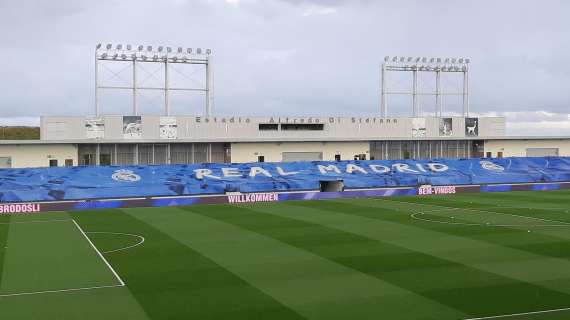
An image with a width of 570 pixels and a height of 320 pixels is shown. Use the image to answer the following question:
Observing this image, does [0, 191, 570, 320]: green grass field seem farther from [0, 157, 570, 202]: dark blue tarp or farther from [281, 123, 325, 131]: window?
[281, 123, 325, 131]: window

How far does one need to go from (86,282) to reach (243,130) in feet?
164

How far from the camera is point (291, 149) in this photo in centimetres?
6719

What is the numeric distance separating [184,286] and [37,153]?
149ft

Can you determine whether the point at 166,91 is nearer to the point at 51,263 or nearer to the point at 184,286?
the point at 51,263

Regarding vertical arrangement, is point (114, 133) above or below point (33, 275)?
above

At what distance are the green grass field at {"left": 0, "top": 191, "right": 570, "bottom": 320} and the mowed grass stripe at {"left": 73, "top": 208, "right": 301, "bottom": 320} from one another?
4 centimetres

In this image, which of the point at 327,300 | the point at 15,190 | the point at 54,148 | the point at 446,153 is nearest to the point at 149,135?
the point at 54,148

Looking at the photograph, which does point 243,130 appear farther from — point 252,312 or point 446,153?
point 252,312

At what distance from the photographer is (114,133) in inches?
2522

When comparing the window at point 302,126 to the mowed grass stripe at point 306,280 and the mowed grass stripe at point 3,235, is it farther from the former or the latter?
the mowed grass stripe at point 306,280

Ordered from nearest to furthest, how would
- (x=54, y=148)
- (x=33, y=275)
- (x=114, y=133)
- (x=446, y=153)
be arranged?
(x=33, y=275), (x=54, y=148), (x=114, y=133), (x=446, y=153)

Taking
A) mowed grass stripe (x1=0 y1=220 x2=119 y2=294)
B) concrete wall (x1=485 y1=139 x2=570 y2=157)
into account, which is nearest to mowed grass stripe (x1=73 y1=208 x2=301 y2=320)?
mowed grass stripe (x1=0 y1=220 x2=119 y2=294)

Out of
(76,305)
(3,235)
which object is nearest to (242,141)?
(3,235)

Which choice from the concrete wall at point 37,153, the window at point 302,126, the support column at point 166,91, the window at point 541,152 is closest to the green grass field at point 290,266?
the concrete wall at point 37,153
